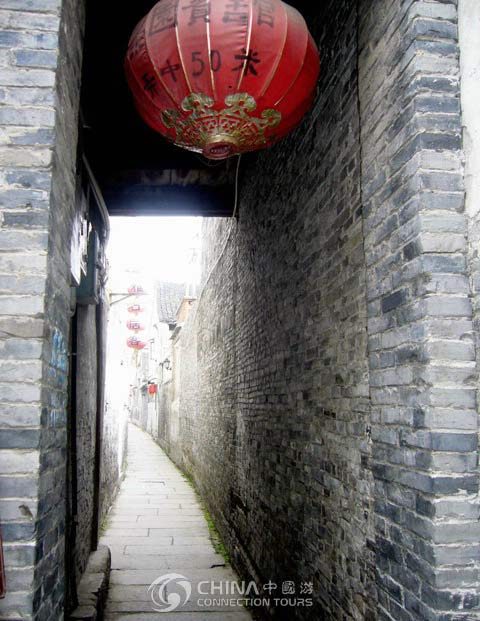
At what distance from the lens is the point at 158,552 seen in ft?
25.9

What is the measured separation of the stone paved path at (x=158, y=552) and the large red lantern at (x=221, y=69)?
4876 millimetres

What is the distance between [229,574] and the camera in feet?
22.9

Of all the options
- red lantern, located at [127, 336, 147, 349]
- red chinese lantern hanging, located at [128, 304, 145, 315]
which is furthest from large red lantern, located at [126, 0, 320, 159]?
red lantern, located at [127, 336, 147, 349]

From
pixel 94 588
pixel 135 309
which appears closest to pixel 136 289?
pixel 135 309

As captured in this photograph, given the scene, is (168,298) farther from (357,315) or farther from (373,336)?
(373,336)

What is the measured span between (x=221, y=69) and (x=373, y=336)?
1.35 metres

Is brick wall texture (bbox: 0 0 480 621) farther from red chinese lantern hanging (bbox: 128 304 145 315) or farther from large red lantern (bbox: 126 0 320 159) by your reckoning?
red chinese lantern hanging (bbox: 128 304 145 315)

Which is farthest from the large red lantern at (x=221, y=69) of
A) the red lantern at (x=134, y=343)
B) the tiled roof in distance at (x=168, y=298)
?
the tiled roof in distance at (x=168, y=298)

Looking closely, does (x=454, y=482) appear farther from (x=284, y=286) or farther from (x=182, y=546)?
(x=182, y=546)

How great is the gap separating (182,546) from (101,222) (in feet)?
15.7

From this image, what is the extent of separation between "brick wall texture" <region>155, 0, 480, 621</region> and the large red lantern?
48 cm

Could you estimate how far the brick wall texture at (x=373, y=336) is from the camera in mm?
2127

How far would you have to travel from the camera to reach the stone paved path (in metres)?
5.79

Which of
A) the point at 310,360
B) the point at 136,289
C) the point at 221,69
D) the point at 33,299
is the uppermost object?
the point at 136,289
